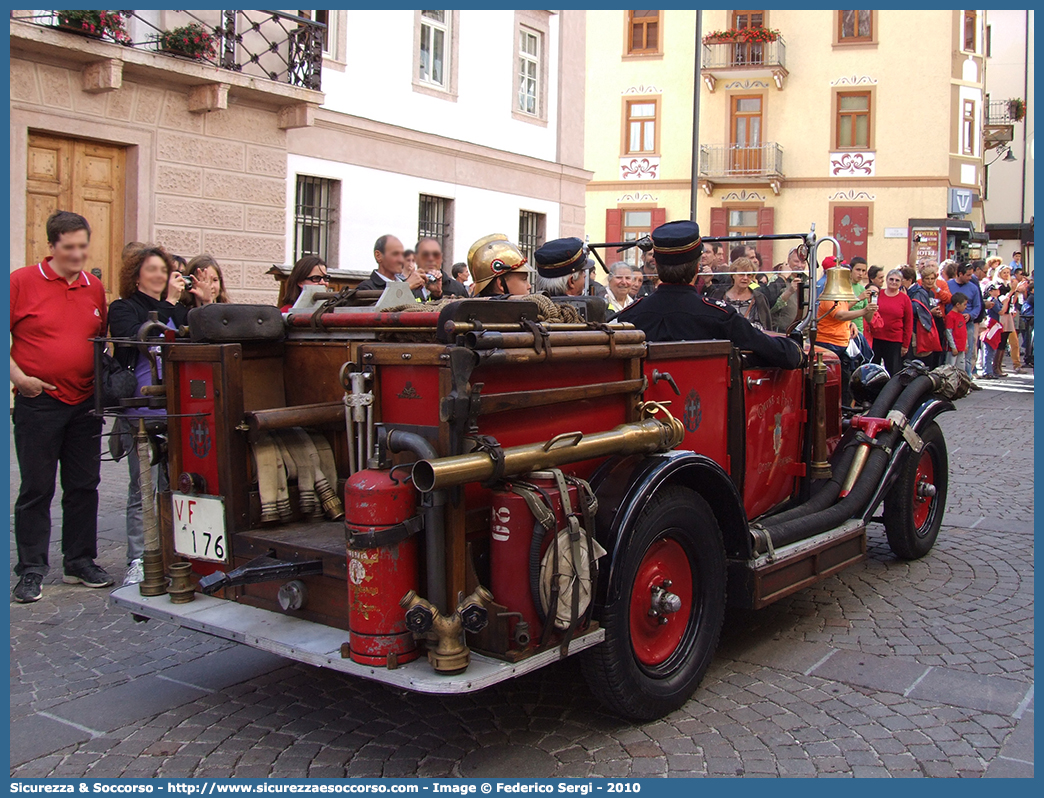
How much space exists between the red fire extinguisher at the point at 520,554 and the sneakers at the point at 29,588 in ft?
10.2

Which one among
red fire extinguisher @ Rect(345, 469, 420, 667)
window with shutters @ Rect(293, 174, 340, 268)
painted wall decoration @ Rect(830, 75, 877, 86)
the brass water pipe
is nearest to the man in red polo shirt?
red fire extinguisher @ Rect(345, 469, 420, 667)

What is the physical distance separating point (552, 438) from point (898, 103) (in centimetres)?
3118

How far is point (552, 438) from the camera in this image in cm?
336

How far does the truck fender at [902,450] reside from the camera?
5.25 m

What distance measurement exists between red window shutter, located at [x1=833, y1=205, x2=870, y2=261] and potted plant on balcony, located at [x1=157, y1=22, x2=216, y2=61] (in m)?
23.8

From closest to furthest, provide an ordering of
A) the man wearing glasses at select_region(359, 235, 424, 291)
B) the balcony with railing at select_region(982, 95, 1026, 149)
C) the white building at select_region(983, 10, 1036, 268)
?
the man wearing glasses at select_region(359, 235, 424, 291) → the balcony with railing at select_region(982, 95, 1026, 149) → the white building at select_region(983, 10, 1036, 268)

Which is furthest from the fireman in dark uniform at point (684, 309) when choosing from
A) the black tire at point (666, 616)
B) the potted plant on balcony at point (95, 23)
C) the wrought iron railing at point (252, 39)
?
the wrought iron railing at point (252, 39)

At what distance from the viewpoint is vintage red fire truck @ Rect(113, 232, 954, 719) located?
310 cm

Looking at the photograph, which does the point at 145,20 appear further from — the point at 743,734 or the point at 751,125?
the point at 751,125

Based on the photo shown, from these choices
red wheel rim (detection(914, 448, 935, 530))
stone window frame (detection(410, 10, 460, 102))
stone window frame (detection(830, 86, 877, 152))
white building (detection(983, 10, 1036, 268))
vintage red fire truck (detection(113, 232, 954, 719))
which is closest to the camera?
vintage red fire truck (detection(113, 232, 954, 719))

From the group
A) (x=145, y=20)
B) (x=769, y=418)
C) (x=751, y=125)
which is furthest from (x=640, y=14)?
(x=769, y=418)

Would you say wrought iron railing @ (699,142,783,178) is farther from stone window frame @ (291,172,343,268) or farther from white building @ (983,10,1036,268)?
stone window frame @ (291,172,343,268)

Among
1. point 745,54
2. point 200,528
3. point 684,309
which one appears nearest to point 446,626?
point 200,528

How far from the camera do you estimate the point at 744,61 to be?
106 ft
